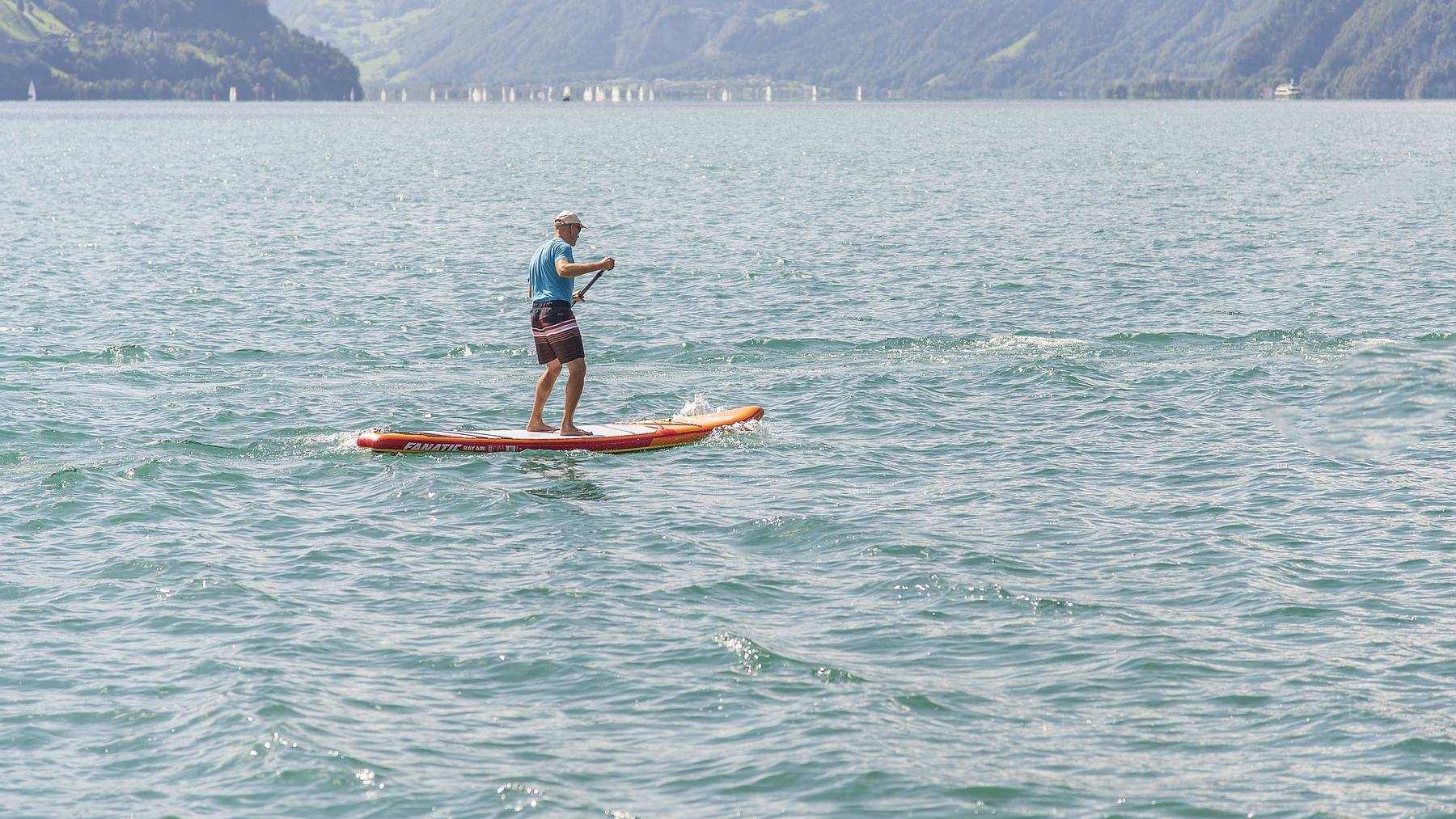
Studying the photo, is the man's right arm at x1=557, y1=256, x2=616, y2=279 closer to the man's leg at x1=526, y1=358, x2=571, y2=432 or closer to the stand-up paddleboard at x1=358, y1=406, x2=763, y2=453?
the man's leg at x1=526, y1=358, x2=571, y2=432

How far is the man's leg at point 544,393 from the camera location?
900 inches

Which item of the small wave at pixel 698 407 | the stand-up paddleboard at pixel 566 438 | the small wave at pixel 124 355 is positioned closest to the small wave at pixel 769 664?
the stand-up paddleboard at pixel 566 438

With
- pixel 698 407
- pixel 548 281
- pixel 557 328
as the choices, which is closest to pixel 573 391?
pixel 557 328

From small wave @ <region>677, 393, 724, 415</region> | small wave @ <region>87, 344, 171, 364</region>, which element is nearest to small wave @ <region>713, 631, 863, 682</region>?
small wave @ <region>677, 393, 724, 415</region>

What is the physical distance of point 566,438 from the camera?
22906 millimetres

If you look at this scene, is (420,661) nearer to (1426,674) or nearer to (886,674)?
(886,674)

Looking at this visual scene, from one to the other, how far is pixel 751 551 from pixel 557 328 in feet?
19.0

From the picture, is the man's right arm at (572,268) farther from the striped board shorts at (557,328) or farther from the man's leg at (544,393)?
the man's leg at (544,393)

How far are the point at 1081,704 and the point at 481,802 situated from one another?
5309 millimetres

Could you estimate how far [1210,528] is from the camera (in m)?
18.9

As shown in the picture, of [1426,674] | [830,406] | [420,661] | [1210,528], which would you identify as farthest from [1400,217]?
[420,661]

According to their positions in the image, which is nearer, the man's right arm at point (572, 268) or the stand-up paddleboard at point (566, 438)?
the man's right arm at point (572, 268)

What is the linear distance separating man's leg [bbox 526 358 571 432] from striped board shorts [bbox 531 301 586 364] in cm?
24

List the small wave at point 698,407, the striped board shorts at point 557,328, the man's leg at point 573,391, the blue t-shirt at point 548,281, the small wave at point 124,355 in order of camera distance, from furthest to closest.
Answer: the small wave at point 124,355, the small wave at point 698,407, the man's leg at point 573,391, the striped board shorts at point 557,328, the blue t-shirt at point 548,281
